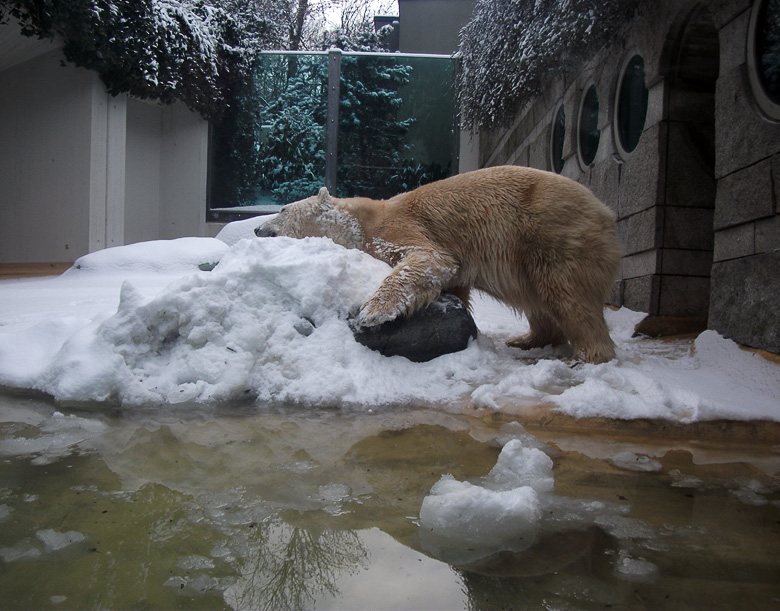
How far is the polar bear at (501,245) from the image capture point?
10.3 ft

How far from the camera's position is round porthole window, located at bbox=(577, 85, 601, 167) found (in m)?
5.53

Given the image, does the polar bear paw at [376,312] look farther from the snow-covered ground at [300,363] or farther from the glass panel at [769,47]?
the glass panel at [769,47]

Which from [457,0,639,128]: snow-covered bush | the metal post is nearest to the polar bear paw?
[457,0,639,128]: snow-covered bush

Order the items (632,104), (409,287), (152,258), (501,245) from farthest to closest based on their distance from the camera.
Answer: (152,258)
(632,104)
(501,245)
(409,287)

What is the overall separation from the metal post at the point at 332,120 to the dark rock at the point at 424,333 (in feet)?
20.7

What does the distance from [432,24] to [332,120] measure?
202 inches

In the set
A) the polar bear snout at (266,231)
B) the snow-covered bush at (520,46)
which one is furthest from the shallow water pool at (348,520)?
the snow-covered bush at (520,46)

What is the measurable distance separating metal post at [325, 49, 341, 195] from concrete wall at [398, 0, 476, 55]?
398cm

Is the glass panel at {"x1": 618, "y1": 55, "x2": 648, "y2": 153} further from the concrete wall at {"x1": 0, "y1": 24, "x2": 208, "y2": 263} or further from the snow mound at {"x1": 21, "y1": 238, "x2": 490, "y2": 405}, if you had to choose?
the concrete wall at {"x1": 0, "y1": 24, "x2": 208, "y2": 263}

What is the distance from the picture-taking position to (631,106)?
4.82 metres

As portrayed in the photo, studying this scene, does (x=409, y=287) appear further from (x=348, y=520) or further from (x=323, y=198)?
(x=348, y=520)

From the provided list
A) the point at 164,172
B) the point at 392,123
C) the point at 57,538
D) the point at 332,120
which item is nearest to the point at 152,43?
the point at 164,172

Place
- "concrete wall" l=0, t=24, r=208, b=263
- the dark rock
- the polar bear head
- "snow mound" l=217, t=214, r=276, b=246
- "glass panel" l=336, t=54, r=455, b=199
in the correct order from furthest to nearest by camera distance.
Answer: "glass panel" l=336, t=54, r=455, b=199
"concrete wall" l=0, t=24, r=208, b=263
"snow mound" l=217, t=214, r=276, b=246
the polar bear head
the dark rock

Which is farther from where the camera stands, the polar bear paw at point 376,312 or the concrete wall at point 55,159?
the concrete wall at point 55,159
